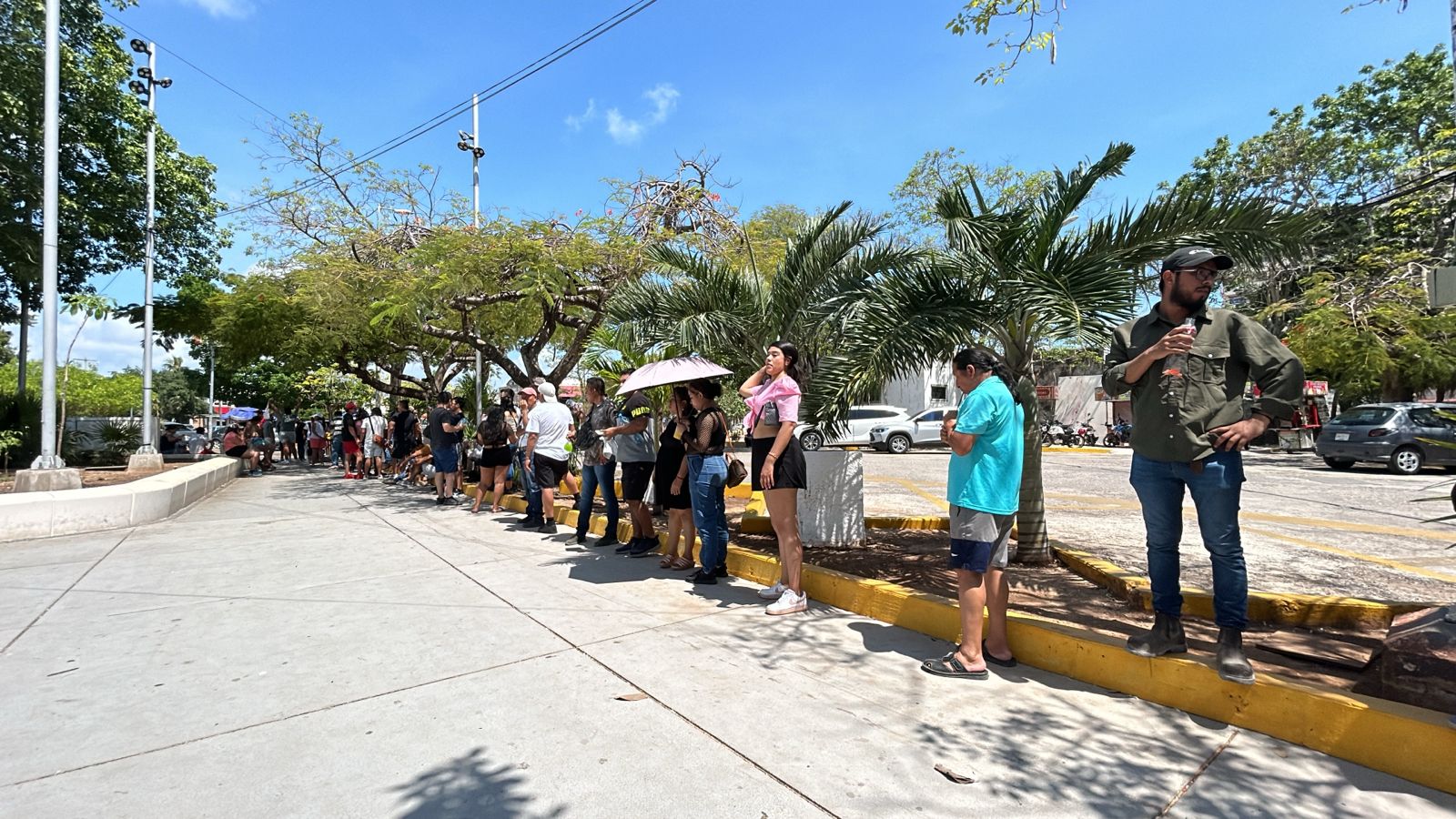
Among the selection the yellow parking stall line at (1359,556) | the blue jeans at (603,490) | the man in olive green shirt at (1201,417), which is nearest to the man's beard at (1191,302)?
the man in olive green shirt at (1201,417)

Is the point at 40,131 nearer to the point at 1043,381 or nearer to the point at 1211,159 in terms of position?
the point at 1211,159

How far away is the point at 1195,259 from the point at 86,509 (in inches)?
403

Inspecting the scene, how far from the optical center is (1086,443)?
27875mm

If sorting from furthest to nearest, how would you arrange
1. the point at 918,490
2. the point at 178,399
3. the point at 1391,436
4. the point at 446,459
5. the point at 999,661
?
the point at 178,399, the point at 1391,436, the point at 918,490, the point at 446,459, the point at 999,661

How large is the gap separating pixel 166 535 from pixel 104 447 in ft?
41.1

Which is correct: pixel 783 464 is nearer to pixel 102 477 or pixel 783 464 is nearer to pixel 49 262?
pixel 49 262

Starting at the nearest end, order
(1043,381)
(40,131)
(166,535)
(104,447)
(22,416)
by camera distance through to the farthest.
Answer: (166,535) < (40,131) < (22,416) < (104,447) < (1043,381)

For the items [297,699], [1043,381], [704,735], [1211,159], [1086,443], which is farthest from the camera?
[1043,381]

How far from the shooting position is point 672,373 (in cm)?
528

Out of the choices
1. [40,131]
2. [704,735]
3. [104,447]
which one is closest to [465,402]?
[104,447]

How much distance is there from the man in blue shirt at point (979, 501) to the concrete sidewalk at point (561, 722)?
0.20m

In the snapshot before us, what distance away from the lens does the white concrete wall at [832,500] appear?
6.22 m

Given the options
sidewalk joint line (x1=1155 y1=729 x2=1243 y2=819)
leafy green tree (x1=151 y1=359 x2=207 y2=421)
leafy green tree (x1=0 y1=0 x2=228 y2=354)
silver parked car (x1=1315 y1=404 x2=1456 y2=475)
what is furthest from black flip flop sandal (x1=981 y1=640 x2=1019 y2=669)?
leafy green tree (x1=151 y1=359 x2=207 y2=421)

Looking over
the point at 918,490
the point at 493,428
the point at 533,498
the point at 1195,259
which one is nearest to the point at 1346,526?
the point at 918,490
